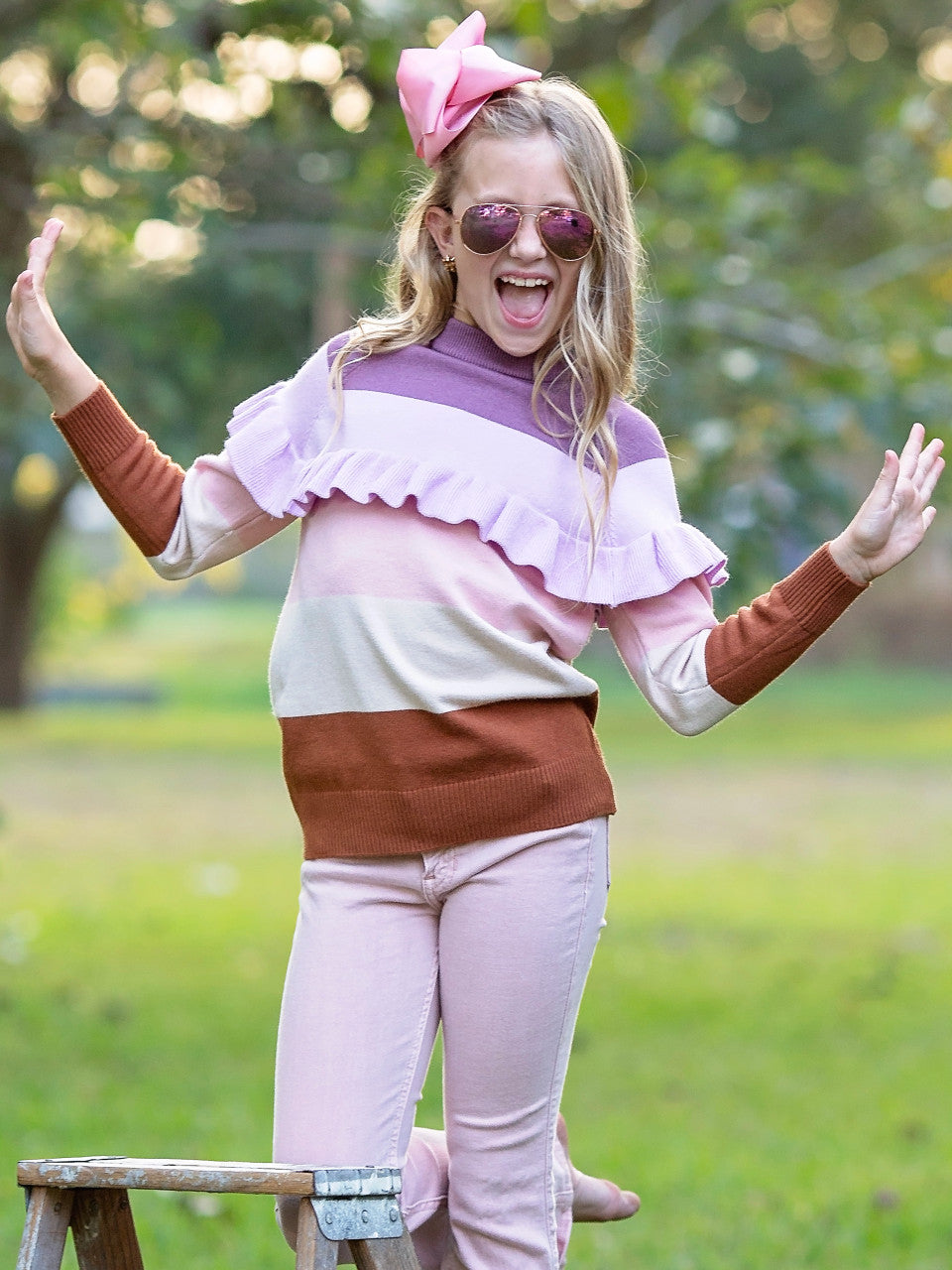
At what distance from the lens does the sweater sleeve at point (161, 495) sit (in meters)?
2.66

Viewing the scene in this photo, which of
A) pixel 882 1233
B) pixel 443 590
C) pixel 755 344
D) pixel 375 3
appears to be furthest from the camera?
pixel 755 344

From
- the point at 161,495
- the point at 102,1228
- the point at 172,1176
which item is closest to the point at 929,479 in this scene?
the point at 161,495

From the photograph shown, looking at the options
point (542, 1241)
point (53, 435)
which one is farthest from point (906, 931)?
point (542, 1241)

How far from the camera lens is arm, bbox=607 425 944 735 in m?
2.52

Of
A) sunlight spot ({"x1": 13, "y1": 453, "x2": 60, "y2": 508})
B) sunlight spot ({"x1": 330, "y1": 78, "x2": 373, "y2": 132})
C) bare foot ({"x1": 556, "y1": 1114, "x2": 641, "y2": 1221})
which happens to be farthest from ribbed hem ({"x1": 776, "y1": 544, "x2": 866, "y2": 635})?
sunlight spot ({"x1": 13, "y1": 453, "x2": 60, "y2": 508})

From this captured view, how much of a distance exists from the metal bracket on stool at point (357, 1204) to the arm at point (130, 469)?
0.95 m

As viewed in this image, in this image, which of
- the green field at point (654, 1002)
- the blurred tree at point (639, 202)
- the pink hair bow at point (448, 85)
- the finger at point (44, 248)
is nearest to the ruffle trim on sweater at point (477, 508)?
the finger at point (44, 248)

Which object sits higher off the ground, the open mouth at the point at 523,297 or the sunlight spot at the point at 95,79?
the sunlight spot at the point at 95,79

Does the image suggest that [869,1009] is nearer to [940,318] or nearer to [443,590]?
[940,318]

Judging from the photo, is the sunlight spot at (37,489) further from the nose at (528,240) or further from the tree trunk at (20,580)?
the nose at (528,240)

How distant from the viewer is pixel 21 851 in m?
11.0

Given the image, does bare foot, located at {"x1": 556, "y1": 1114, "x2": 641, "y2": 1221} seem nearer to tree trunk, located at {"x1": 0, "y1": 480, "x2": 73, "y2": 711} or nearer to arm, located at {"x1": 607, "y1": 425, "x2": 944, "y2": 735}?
arm, located at {"x1": 607, "y1": 425, "x2": 944, "y2": 735}

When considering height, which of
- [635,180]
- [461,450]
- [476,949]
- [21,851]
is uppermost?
[635,180]

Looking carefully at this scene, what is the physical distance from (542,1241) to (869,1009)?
4527 mm
